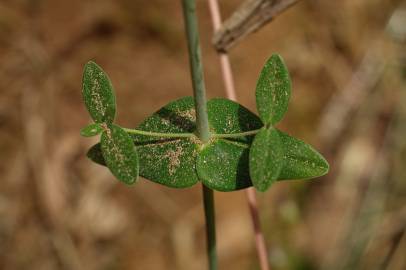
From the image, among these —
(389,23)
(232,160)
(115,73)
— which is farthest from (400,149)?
(232,160)

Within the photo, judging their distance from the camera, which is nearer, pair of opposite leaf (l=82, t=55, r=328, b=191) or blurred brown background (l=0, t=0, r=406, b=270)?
pair of opposite leaf (l=82, t=55, r=328, b=191)

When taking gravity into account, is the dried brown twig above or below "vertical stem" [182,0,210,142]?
above

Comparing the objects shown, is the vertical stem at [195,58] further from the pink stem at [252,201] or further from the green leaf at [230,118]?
the pink stem at [252,201]

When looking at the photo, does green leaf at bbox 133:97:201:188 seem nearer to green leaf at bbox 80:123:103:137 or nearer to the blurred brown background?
green leaf at bbox 80:123:103:137

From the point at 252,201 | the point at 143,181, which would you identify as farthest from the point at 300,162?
the point at 143,181

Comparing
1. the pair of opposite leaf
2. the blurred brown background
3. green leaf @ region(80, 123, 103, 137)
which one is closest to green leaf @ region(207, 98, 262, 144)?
the pair of opposite leaf

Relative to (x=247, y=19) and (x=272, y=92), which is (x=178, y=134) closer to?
(x=272, y=92)
